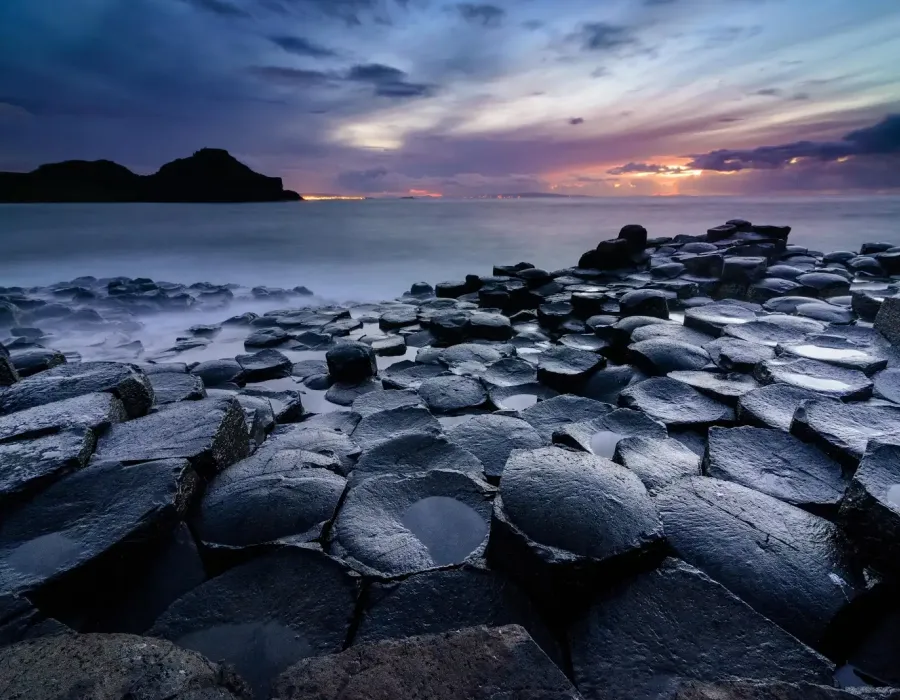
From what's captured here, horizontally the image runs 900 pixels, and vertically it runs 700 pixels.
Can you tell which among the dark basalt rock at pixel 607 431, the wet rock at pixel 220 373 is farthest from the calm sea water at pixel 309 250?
the dark basalt rock at pixel 607 431

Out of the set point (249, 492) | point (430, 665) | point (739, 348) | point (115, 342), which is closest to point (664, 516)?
point (430, 665)

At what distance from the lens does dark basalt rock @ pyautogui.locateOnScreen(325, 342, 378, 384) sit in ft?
16.6

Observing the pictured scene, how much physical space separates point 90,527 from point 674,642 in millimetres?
2548

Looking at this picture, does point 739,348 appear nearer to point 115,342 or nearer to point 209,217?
point 115,342

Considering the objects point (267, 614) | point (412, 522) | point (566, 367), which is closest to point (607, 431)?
point (566, 367)

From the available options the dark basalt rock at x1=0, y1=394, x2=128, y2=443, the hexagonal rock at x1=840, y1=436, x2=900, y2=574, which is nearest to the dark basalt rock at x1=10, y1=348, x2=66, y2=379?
the dark basalt rock at x1=0, y1=394, x2=128, y2=443

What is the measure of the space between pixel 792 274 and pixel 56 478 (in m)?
10.9

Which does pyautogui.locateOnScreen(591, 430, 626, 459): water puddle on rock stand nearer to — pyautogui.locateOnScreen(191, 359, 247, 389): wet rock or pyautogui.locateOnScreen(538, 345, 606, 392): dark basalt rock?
pyautogui.locateOnScreen(538, 345, 606, 392): dark basalt rock

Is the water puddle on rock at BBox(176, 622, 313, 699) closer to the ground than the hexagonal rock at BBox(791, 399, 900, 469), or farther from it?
closer to the ground

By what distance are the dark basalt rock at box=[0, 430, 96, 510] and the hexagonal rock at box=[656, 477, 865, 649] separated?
306 cm

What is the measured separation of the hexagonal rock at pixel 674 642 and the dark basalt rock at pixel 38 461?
2618mm

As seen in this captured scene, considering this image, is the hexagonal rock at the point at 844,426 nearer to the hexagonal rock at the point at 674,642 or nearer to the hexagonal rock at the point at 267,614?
the hexagonal rock at the point at 674,642

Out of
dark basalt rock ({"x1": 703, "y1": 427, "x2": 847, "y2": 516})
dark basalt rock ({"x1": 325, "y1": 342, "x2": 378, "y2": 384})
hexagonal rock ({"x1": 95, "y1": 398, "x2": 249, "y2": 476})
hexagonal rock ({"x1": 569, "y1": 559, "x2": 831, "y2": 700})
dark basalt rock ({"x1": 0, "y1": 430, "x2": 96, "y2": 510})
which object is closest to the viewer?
hexagonal rock ({"x1": 569, "y1": 559, "x2": 831, "y2": 700})

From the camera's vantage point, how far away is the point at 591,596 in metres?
1.89
